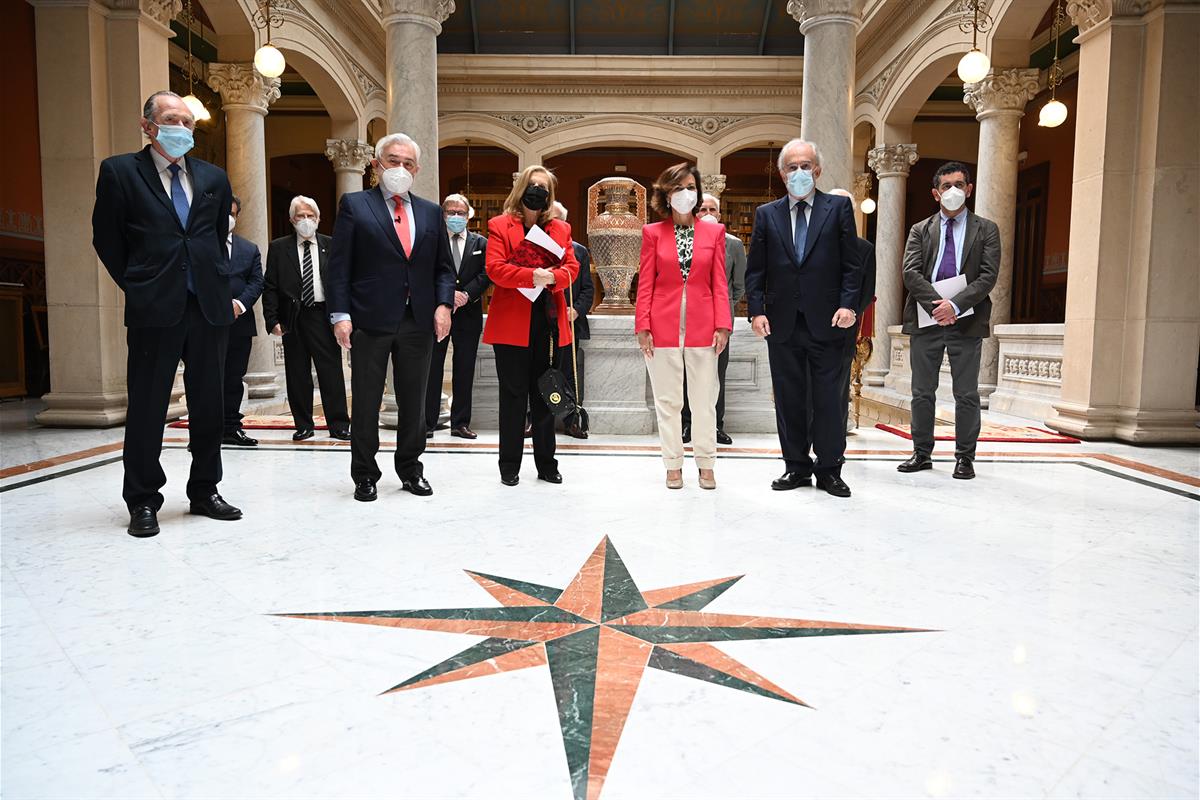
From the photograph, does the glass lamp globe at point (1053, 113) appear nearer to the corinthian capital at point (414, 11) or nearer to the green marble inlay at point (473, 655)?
the corinthian capital at point (414, 11)

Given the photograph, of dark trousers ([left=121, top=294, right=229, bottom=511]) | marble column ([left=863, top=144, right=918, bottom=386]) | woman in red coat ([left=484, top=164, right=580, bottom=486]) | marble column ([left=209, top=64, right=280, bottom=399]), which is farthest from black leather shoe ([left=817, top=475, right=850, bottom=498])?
marble column ([left=863, top=144, right=918, bottom=386])

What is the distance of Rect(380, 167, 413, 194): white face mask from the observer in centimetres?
369

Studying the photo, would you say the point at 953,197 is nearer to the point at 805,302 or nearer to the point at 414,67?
the point at 805,302

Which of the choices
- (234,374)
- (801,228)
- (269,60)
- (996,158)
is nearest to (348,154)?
(269,60)

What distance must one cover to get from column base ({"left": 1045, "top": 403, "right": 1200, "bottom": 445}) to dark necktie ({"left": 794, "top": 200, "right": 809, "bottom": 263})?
11.6 ft

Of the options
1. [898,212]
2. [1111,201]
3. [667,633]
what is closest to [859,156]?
[898,212]

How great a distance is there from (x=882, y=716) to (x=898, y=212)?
11.5 m

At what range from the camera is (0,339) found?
27.4 ft

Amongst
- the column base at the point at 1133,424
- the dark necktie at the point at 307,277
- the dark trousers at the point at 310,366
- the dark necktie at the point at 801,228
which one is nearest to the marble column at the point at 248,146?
the dark trousers at the point at 310,366

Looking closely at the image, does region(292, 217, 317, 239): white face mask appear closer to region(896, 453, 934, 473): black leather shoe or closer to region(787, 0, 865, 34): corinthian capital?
region(787, 0, 865, 34): corinthian capital

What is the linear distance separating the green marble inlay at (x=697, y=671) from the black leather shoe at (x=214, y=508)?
86.1 inches

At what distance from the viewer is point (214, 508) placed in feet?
11.2

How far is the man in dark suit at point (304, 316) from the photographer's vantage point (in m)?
5.57

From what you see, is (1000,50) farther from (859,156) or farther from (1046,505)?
(1046,505)
